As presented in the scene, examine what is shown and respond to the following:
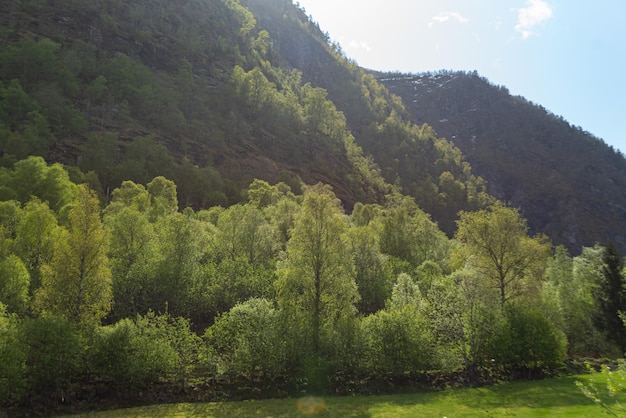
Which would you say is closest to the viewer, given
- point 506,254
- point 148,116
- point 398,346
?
point 398,346

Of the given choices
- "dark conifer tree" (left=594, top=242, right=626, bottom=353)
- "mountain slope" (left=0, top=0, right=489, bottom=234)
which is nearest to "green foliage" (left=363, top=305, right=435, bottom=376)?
"dark conifer tree" (left=594, top=242, right=626, bottom=353)

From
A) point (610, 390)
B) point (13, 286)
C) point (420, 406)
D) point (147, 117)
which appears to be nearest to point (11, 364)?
point (13, 286)

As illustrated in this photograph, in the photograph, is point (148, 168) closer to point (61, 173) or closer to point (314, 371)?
point (61, 173)

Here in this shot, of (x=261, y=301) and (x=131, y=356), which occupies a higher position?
(x=261, y=301)

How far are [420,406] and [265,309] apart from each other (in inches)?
637

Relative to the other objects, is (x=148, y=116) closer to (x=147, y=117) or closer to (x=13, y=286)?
(x=147, y=117)

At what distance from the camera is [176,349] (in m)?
35.0

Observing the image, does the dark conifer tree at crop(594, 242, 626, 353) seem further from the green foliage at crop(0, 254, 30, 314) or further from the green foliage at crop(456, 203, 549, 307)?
the green foliage at crop(0, 254, 30, 314)

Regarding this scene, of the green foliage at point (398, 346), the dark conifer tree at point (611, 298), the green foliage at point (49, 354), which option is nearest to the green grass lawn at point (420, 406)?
the green foliage at point (398, 346)

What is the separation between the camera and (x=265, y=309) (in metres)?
38.1

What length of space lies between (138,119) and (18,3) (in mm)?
87258

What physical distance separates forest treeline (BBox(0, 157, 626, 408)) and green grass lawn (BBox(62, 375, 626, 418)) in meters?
3.41

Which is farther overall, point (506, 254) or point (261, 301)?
point (506, 254)

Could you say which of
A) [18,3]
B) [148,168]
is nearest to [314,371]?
[148,168]
